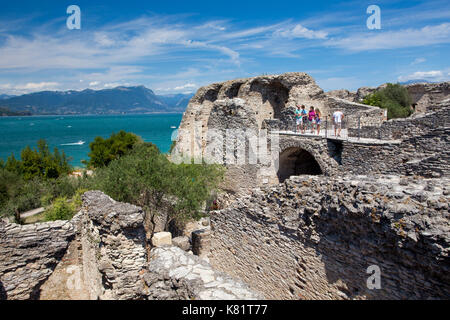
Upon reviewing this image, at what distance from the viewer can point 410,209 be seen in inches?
153

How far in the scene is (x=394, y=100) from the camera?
2869 centimetres

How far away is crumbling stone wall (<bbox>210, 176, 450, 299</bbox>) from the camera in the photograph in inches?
148

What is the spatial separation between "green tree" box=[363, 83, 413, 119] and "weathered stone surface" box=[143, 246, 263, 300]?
84.1 feet

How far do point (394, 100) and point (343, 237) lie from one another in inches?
1150

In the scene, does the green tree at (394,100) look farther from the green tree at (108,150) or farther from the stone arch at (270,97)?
the green tree at (108,150)

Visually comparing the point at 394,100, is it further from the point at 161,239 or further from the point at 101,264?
the point at 101,264

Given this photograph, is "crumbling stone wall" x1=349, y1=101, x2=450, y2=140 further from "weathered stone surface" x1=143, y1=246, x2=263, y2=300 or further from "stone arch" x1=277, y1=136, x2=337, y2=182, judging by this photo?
"weathered stone surface" x1=143, y1=246, x2=263, y2=300

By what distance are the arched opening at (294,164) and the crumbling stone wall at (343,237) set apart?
883cm

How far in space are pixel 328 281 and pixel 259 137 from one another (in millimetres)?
10981

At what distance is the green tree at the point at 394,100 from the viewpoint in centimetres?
2569

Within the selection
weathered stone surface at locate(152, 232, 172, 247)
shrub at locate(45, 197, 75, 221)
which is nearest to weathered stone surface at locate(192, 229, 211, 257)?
weathered stone surface at locate(152, 232, 172, 247)

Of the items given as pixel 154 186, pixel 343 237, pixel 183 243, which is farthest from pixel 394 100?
pixel 343 237

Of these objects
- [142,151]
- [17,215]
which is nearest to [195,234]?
[142,151]
